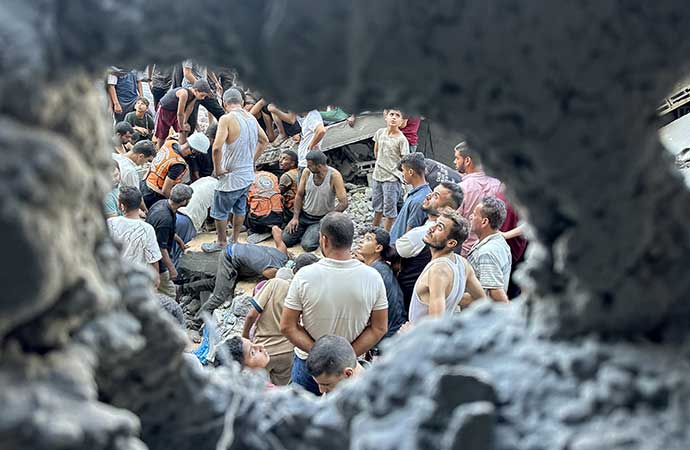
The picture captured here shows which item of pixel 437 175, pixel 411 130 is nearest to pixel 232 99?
pixel 411 130

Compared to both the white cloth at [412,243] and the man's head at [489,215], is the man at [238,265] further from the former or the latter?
the man's head at [489,215]

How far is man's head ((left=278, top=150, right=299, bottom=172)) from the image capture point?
7.76m

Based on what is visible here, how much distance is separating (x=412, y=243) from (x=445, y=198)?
1.23 feet

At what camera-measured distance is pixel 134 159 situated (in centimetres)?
708

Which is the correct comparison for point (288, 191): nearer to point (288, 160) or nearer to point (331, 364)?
point (288, 160)

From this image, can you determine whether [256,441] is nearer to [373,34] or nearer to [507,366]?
[507,366]

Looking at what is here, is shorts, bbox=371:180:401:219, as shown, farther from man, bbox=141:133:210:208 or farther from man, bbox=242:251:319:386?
man, bbox=242:251:319:386

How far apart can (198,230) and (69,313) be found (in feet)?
21.9

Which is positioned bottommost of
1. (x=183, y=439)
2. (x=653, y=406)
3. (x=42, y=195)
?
(x=653, y=406)

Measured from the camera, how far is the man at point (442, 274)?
161 inches

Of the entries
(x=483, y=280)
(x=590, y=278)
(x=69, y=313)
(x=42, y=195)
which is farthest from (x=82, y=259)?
(x=483, y=280)

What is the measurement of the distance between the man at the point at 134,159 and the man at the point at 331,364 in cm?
314

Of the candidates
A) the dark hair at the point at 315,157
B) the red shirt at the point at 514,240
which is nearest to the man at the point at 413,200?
the red shirt at the point at 514,240

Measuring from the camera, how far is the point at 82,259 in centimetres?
114
